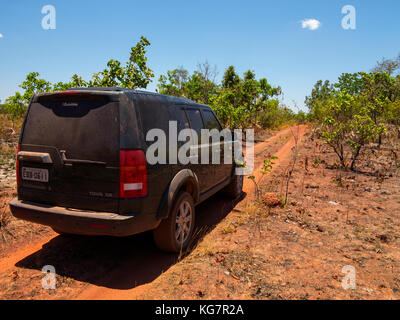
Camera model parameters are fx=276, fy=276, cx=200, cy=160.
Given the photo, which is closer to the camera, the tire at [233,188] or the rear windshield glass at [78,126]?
the rear windshield glass at [78,126]

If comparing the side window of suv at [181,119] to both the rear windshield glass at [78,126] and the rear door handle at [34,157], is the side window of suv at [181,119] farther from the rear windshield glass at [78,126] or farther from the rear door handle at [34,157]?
the rear door handle at [34,157]

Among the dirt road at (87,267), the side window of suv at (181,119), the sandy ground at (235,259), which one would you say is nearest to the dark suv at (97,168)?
the side window of suv at (181,119)

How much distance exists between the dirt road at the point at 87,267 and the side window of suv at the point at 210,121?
6.18 ft

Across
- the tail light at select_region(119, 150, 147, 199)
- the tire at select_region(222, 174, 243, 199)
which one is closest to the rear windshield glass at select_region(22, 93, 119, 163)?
the tail light at select_region(119, 150, 147, 199)

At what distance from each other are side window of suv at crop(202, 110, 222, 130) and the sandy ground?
174 cm

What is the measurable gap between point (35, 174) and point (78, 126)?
87 cm

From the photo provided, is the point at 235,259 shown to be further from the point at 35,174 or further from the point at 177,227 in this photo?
the point at 35,174

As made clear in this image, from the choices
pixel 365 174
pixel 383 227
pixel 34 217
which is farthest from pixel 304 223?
pixel 365 174

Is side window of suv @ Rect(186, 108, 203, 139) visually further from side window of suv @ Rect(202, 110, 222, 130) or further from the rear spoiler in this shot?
the rear spoiler

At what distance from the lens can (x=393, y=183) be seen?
25.1ft

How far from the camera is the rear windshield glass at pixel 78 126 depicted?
9.77 feet

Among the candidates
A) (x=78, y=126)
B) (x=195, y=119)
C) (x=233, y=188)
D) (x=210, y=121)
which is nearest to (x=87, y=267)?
(x=78, y=126)
